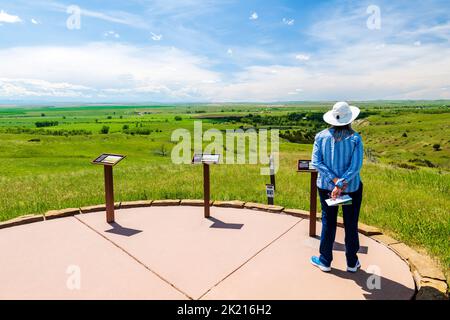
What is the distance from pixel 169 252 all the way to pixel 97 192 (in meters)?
5.48

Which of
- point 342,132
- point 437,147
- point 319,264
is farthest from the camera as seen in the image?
point 437,147

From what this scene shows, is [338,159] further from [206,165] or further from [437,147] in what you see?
[437,147]

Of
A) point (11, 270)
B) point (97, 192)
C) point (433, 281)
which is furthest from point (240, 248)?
point (97, 192)

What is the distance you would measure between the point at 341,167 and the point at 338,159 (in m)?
0.10

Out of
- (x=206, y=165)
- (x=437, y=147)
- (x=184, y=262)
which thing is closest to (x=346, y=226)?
(x=184, y=262)

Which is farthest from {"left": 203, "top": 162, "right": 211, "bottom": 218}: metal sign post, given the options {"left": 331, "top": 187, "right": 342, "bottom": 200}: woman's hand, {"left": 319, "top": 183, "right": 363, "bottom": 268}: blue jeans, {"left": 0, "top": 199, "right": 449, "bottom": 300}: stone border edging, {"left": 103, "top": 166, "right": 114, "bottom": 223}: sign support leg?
{"left": 331, "top": 187, "right": 342, "bottom": 200}: woman's hand

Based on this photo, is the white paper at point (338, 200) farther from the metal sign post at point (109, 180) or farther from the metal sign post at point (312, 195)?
the metal sign post at point (109, 180)

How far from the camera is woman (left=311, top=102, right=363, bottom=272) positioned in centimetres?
394

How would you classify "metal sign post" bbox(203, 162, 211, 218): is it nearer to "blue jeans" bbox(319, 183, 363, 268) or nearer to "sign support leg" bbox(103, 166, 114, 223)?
"sign support leg" bbox(103, 166, 114, 223)

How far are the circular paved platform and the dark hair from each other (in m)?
1.71

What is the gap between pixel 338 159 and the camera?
158 inches

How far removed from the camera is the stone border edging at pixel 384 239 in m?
3.94

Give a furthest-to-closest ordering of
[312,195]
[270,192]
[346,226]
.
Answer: [270,192], [312,195], [346,226]

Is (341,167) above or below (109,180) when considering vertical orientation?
above
